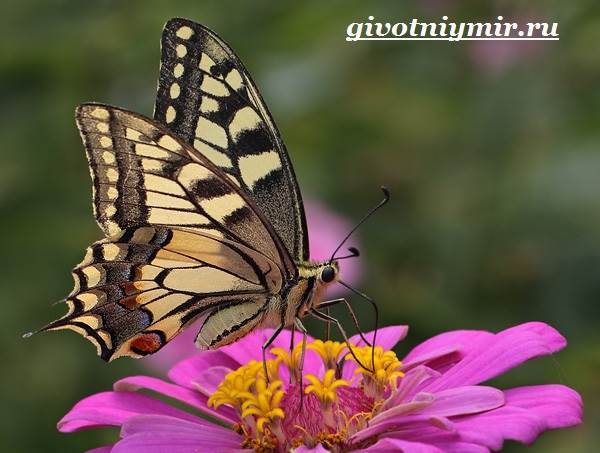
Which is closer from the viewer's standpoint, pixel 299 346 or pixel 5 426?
pixel 299 346

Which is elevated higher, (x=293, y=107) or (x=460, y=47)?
(x=460, y=47)

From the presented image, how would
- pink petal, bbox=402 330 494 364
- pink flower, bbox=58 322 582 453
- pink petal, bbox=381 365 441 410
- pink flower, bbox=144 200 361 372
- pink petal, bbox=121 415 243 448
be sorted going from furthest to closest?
pink flower, bbox=144 200 361 372 < pink petal, bbox=402 330 494 364 < pink petal, bbox=381 365 441 410 < pink petal, bbox=121 415 243 448 < pink flower, bbox=58 322 582 453

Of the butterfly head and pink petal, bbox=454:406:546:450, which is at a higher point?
the butterfly head

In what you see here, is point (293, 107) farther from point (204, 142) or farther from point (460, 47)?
point (204, 142)

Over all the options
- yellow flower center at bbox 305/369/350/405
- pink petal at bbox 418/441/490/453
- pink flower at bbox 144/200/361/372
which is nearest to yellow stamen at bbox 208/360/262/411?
yellow flower center at bbox 305/369/350/405

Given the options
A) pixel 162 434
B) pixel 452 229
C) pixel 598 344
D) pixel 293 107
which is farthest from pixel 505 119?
pixel 162 434

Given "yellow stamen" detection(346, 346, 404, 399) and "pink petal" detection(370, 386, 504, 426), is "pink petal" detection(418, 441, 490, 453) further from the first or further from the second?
"yellow stamen" detection(346, 346, 404, 399)
